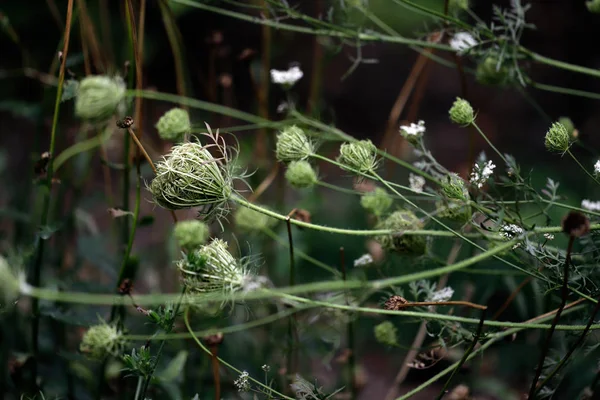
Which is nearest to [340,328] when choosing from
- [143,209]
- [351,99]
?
[143,209]

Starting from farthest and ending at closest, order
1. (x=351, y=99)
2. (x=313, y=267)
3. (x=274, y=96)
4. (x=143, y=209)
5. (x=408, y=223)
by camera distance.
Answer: (x=351, y=99) < (x=274, y=96) < (x=143, y=209) < (x=313, y=267) < (x=408, y=223)

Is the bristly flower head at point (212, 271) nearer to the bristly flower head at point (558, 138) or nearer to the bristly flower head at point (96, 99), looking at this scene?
the bristly flower head at point (96, 99)

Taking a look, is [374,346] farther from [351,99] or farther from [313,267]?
[351,99]

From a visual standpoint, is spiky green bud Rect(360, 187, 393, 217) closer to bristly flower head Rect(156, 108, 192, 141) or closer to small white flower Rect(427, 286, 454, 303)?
small white flower Rect(427, 286, 454, 303)

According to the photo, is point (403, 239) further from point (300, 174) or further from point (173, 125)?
point (173, 125)

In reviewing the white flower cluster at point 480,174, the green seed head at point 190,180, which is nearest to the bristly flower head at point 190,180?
the green seed head at point 190,180

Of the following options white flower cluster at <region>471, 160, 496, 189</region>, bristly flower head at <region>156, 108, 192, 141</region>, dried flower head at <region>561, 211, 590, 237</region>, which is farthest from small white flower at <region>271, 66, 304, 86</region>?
dried flower head at <region>561, 211, 590, 237</region>
